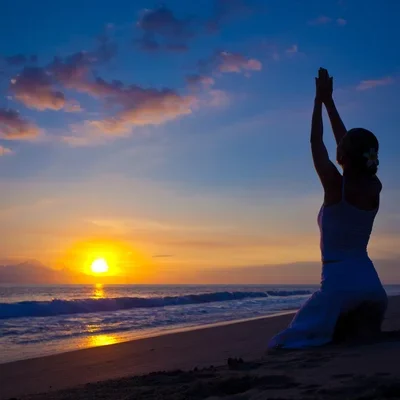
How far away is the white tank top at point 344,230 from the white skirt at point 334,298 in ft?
0.23

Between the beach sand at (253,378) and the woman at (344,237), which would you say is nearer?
the beach sand at (253,378)

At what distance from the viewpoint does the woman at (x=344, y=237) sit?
147 inches

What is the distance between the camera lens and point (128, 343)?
8.30 meters

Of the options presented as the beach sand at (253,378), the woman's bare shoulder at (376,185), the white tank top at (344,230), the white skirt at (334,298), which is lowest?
the beach sand at (253,378)

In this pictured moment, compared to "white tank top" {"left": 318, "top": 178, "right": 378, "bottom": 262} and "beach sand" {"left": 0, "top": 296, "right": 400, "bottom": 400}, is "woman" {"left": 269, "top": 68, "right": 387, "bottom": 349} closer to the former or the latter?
"white tank top" {"left": 318, "top": 178, "right": 378, "bottom": 262}

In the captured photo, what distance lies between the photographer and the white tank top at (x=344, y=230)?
12.3 ft

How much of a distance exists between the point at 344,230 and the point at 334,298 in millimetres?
496

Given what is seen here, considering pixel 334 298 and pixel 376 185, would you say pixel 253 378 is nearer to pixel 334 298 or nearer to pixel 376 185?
pixel 334 298

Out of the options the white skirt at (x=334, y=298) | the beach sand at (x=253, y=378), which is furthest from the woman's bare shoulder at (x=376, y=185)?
the beach sand at (x=253, y=378)

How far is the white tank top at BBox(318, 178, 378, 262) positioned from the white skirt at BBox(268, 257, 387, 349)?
69mm

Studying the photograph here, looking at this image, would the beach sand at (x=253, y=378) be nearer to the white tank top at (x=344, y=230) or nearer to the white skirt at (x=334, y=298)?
the white skirt at (x=334, y=298)

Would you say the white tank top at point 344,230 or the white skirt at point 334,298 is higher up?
the white tank top at point 344,230

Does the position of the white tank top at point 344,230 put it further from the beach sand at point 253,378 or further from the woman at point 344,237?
the beach sand at point 253,378

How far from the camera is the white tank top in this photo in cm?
375
